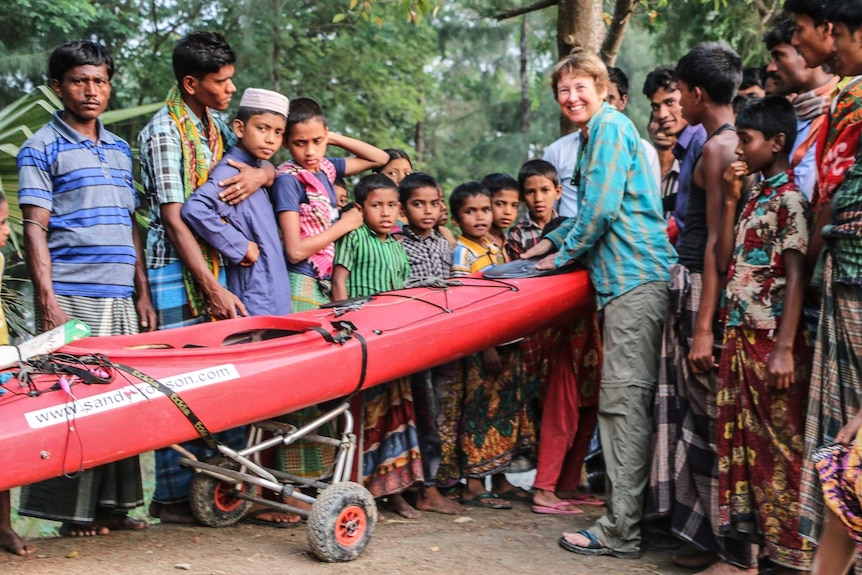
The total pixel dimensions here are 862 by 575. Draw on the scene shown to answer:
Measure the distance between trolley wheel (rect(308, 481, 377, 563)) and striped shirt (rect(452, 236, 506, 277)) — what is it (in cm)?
170

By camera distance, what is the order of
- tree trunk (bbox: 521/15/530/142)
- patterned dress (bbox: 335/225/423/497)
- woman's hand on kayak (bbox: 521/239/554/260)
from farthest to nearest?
1. tree trunk (bbox: 521/15/530/142)
2. woman's hand on kayak (bbox: 521/239/554/260)
3. patterned dress (bbox: 335/225/423/497)

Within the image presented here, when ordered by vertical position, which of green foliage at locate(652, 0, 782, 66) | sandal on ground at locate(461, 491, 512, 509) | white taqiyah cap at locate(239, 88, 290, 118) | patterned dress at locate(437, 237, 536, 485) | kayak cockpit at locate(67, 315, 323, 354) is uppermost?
green foliage at locate(652, 0, 782, 66)

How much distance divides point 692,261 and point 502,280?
3.13ft

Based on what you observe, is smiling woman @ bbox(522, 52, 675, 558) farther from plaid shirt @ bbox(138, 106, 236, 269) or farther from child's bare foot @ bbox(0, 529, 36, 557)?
child's bare foot @ bbox(0, 529, 36, 557)

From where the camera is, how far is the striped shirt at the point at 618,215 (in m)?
4.25

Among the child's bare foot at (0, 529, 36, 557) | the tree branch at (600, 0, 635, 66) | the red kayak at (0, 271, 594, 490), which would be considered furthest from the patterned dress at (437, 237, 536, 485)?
the tree branch at (600, 0, 635, 66)

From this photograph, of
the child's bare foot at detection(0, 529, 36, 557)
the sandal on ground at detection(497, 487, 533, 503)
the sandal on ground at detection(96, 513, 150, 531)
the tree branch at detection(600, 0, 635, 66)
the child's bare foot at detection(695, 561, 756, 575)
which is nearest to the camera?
the child's bare foot at detection(0, 529, 36, 557)

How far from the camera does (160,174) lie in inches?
165

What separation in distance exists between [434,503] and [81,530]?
178cm

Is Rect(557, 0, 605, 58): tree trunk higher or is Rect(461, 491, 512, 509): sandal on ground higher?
Rect(557, 0, 605, 58): tree trunk

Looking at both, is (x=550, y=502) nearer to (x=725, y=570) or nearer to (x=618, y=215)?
(x=725, y=570)

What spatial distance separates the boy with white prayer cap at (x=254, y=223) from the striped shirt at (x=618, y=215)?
1.44 m

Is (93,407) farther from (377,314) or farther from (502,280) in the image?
(502,280)

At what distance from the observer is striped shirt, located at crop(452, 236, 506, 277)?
17.3 feet
